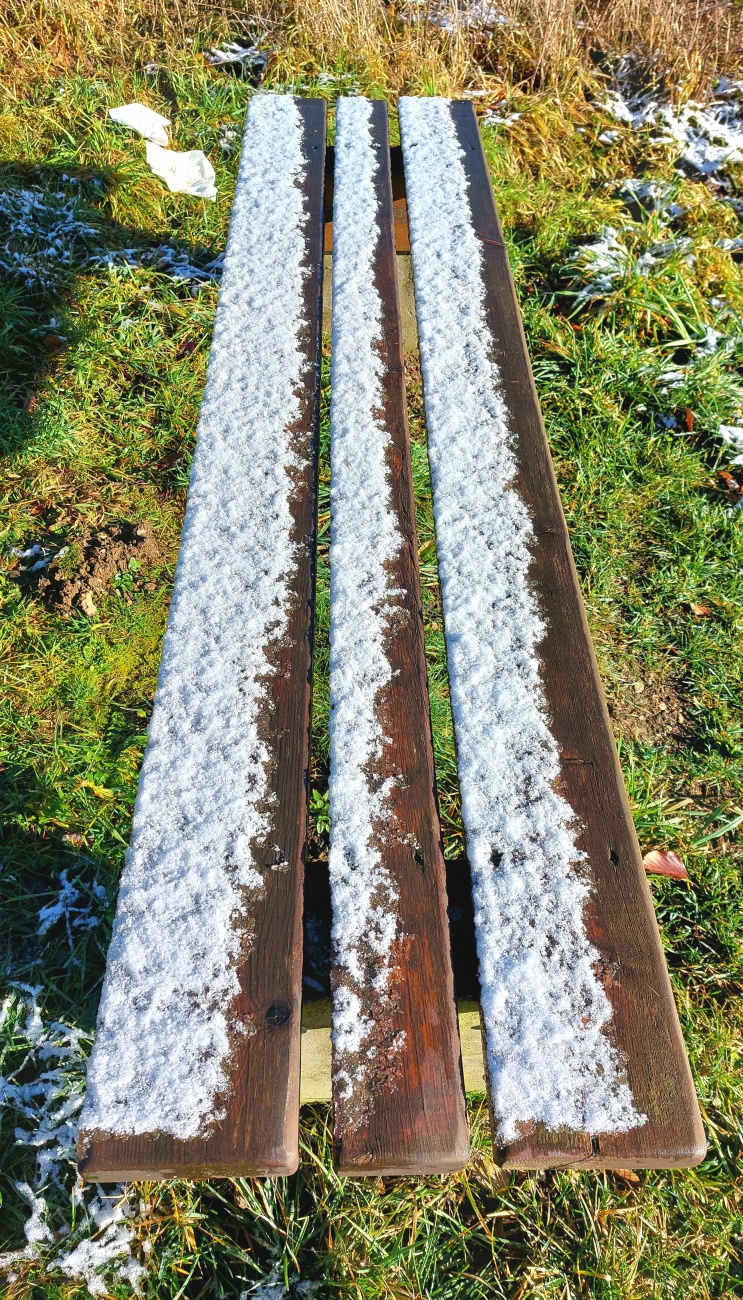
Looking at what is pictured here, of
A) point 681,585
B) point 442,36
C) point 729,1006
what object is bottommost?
point 729,1006

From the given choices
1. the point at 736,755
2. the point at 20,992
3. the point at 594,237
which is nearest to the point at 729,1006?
the point at 736,755

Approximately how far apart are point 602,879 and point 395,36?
368cm

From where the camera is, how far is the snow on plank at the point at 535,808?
83 centimetres

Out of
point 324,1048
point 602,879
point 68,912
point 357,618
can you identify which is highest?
point 357,618

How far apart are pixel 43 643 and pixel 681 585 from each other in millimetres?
1676

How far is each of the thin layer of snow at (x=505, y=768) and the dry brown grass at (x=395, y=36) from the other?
2.32 m

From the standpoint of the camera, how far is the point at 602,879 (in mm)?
951

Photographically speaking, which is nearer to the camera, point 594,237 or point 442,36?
point 594,237

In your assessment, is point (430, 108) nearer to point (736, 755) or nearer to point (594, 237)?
point (594, 237)

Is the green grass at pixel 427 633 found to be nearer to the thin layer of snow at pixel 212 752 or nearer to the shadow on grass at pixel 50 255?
the shadow on grass at pixel 50 255

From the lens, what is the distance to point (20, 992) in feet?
5.14

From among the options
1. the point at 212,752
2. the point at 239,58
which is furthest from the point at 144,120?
the point at 212,752

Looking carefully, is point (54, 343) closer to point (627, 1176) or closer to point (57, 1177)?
point (57, 1177)

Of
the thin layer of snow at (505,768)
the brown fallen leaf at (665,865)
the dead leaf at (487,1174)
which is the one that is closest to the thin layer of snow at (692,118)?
the thin layer of snow at (505,768)
